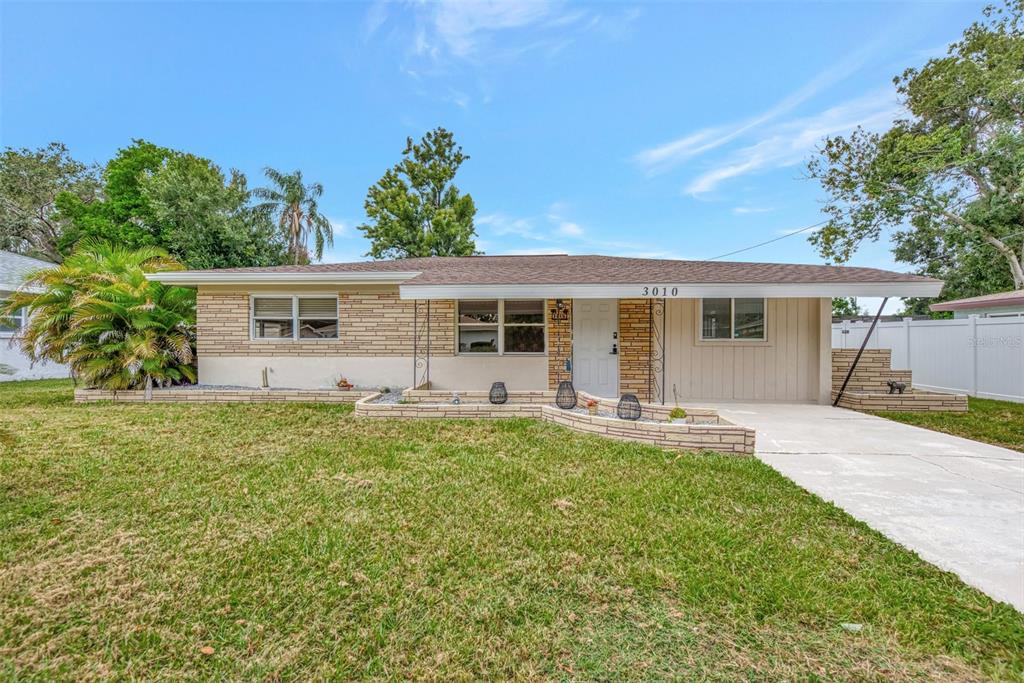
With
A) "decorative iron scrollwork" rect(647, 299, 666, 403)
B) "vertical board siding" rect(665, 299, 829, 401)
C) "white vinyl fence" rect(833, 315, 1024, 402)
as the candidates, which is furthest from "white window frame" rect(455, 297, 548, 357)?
"white vinyl fence" rect(833, 315, 1024, 402)

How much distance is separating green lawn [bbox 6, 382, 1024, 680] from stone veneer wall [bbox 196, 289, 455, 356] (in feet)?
16.3

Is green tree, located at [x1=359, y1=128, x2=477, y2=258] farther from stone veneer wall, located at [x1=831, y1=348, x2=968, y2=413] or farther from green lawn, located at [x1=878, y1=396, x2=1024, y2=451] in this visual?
green lawn, located at [x1=878, y1=396, x2=1024, y2=451]

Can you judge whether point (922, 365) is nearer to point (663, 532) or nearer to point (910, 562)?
point (910, 562)

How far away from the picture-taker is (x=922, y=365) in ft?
36.6

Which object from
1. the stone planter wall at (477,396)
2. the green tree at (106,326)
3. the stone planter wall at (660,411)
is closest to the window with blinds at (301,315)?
the green tree at (106,326)

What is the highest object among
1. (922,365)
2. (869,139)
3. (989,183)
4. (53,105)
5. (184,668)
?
(53,105)

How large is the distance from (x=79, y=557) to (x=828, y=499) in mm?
6010

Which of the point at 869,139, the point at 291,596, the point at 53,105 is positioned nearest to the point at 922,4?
the point at 869,139

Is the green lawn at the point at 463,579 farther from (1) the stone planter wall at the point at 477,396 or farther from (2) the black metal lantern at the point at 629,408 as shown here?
(1) the stone planter wall at the point at 477,396

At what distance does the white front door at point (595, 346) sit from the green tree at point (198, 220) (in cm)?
1868

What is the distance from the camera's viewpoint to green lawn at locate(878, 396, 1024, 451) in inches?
243

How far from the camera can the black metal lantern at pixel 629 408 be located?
612 centimetres

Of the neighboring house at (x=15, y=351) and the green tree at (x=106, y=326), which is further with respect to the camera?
the neighboring house at (x=15, y=351)

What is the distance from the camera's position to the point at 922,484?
430 cm
